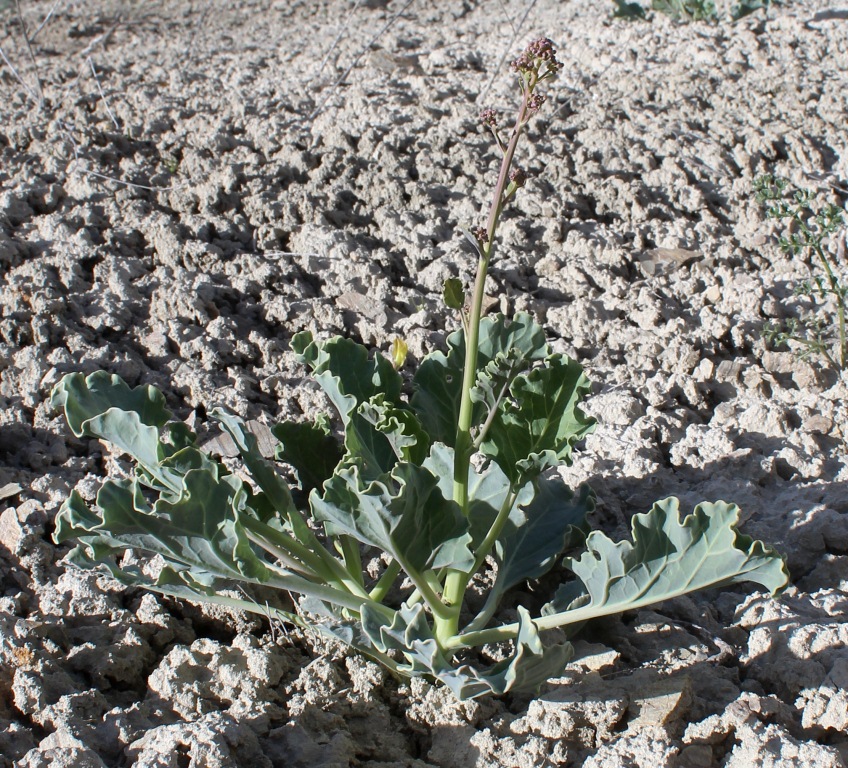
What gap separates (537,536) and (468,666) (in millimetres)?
522

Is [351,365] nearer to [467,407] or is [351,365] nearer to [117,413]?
[467,407]

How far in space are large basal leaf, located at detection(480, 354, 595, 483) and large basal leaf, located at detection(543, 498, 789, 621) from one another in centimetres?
31

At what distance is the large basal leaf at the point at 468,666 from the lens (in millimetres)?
1849

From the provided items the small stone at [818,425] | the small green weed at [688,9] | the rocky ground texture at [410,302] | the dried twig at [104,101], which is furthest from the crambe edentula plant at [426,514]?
the small green weed at [688,9]

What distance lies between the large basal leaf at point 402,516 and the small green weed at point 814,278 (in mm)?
1715

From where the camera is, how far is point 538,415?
2242mm

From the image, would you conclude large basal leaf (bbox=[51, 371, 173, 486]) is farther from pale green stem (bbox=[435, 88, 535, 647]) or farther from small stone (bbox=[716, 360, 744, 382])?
small stone (bbox=[716, 360, 744, 382])

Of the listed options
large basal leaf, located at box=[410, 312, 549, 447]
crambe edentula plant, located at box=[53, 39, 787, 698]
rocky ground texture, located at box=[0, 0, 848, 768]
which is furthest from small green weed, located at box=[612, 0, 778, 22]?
large basal leaf, located at box=[410, 312, 549, 447]

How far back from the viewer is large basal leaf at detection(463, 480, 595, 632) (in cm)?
224

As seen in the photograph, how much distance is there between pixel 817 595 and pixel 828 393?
947mm

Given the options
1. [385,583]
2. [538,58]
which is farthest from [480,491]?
[538,58]

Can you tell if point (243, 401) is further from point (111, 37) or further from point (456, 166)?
point (111, 37)

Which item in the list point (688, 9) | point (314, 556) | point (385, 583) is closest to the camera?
point (314, 556)

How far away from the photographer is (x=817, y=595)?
7.86 ft
